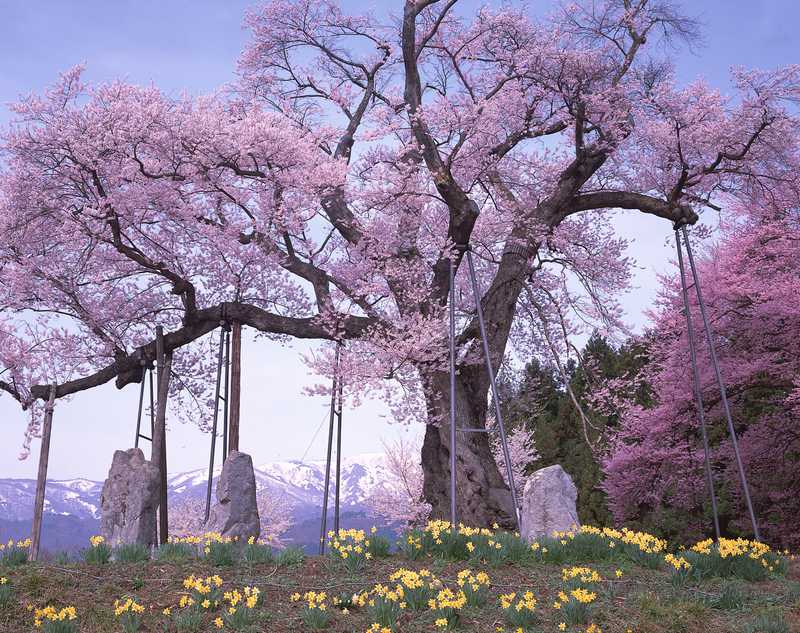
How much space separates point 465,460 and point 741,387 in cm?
609

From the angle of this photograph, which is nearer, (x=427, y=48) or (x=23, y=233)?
(x=23, y=233)

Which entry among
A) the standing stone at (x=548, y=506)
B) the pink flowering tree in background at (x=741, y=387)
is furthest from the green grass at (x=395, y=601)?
the pink flowering tree in background at (x=741, y=387)

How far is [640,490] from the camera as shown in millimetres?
16453

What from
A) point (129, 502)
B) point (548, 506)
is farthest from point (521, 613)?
point (129, 502)

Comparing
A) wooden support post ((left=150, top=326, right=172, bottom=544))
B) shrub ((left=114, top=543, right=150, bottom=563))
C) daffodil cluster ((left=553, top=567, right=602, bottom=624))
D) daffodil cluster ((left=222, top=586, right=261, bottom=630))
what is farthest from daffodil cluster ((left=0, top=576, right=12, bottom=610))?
wooden support post ((left=150, top=326, right=172, bottom=544))

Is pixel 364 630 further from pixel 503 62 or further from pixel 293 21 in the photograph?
pixel 293 21

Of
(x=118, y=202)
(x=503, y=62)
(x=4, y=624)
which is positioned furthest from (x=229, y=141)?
(x=4, y=624)

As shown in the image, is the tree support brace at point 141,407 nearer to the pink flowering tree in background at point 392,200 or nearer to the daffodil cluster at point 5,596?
the pink flowering tree in background at point 392,200

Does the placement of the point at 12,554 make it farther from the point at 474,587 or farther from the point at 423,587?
the point at 474,587

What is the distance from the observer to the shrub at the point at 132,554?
7.88 metres

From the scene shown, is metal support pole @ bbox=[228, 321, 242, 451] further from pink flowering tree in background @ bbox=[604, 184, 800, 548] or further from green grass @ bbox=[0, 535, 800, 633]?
pink flowering tree in background @ bbox=[604, 184, 800, 548]

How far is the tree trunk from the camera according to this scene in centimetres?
1249

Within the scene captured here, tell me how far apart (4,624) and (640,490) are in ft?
42.9

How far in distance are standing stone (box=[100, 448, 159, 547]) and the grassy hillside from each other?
7.11ft
